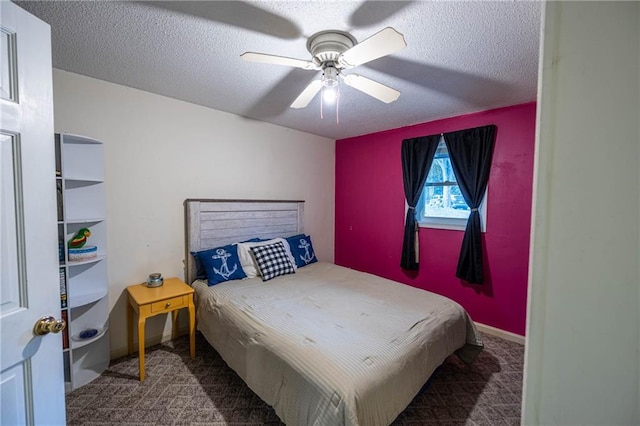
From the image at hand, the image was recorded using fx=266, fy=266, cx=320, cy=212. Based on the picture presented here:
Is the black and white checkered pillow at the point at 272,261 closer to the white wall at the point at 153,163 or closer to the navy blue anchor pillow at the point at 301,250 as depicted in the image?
the navy blue anchor pillow at the point at 301,250

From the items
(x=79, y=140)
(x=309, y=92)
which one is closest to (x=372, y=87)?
(x=309, y=92)

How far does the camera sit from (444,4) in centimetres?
127

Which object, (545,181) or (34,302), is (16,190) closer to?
(34,302)

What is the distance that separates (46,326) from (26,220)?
1.26 ft

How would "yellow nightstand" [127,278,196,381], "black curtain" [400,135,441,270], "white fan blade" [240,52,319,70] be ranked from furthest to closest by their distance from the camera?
"black curtain" [400,135,441,270], "yellow nightstand" [127,278,196,381], "white fan blade" [240,52,319,70]

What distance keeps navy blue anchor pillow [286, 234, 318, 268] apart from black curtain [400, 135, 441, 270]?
117 cm

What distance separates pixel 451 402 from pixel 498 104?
257cm

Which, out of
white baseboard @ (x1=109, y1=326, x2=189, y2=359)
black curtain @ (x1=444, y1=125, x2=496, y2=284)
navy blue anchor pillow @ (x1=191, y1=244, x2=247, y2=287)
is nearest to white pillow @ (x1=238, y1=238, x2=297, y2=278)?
navy blue anchor pillow @ (x1=191, y1=244, x2=247, y2=287)

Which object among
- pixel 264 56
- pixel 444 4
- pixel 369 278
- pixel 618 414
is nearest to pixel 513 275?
pixel 369 278

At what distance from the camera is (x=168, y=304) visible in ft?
7.02

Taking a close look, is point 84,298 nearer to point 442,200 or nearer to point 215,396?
point 215,396

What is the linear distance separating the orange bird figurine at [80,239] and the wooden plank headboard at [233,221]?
2.58ft

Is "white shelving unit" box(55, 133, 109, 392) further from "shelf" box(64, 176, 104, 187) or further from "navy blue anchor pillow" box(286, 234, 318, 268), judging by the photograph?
"navy blue anchor pillow" box(286, 234, 318, 268)

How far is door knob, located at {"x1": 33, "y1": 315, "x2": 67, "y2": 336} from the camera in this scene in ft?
3.08
